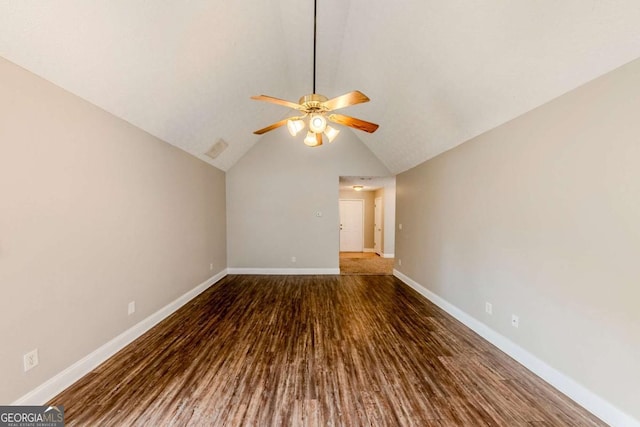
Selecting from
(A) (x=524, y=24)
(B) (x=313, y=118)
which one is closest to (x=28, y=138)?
(B) (x=313, y=118)

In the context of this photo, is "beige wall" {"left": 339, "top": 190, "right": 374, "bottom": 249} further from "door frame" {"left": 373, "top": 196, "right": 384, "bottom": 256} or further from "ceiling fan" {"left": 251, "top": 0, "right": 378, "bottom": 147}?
"ceiling fan" {"left": 251, "top": 0, "right": 378, "bottom": 147}

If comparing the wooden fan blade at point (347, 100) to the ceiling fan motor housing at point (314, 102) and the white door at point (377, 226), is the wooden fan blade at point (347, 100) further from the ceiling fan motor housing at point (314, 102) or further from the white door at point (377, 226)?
the white door at point (377, 226)

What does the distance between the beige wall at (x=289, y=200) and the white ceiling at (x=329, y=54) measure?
1705 millimetres

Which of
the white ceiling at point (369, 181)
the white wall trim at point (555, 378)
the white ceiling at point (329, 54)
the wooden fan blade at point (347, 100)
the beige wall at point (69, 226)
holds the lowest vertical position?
the white wall trim at point (555, 378)

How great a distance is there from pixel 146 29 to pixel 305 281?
4527 mm

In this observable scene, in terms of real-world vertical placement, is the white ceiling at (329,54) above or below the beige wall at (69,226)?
above

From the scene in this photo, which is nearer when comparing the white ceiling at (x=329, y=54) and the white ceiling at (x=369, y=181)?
the white ceiling at (x=329, y=54)

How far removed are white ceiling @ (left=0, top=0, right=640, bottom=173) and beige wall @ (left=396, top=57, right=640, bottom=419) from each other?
0.25 metres

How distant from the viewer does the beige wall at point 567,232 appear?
170 cm

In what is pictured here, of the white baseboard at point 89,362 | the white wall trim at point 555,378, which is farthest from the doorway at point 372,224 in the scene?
the white baseboard at point 89,362

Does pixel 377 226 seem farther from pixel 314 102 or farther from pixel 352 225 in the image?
pixel 314 102

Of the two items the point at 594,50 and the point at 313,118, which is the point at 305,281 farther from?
the point at 594,50

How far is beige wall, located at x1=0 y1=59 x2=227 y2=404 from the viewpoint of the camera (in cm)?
173

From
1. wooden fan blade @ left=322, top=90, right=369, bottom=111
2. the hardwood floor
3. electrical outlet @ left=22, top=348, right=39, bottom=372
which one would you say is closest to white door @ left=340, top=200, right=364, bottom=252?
the hardwood floor
